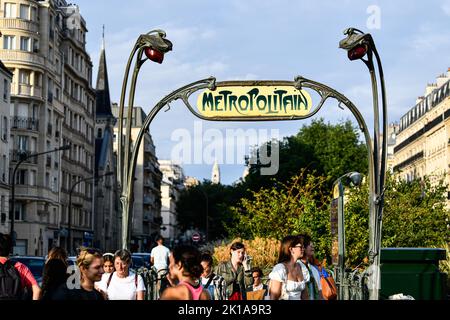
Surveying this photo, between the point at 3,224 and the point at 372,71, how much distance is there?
45175mm

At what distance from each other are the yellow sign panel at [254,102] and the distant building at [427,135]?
63.2 m

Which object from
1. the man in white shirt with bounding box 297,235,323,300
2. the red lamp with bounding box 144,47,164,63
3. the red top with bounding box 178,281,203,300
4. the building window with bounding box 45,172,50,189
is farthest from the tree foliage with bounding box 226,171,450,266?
the building window with bounding box 45,172,50,189

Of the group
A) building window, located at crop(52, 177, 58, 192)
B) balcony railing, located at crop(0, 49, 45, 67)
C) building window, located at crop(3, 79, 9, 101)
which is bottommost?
building window, located at crop(52, 177, 58, 192)

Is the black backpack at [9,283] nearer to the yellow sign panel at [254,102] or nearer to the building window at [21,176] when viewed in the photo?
the yellow sign panel at [254,102]

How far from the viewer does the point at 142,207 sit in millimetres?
131000

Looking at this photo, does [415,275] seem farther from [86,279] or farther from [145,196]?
[145,196]

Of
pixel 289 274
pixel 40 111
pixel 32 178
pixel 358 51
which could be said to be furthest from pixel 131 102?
pixel 40 111

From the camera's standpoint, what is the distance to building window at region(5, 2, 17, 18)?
213 ft

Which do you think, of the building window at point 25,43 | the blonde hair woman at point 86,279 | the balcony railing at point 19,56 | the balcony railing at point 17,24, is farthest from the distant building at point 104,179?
the blonde hair woman at point 86,279

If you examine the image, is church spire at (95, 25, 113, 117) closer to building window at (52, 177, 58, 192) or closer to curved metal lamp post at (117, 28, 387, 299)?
building window at (52, 177, 58, 192)

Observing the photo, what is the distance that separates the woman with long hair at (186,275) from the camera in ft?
21.7

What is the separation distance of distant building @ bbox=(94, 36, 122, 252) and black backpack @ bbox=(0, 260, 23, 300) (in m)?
76.6

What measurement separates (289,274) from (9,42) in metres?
Result: 58.3
